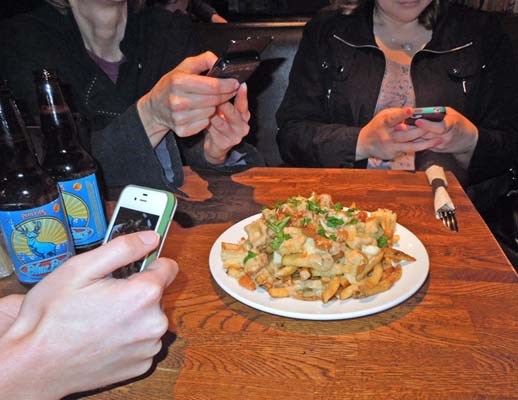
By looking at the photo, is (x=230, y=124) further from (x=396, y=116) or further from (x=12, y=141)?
(x=12, y=141)

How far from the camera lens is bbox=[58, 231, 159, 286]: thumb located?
51cm

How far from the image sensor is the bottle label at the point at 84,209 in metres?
0.87

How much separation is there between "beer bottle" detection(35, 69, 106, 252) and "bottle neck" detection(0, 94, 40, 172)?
0.08 metres

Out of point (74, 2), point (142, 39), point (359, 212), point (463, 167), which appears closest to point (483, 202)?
point (463, 167)

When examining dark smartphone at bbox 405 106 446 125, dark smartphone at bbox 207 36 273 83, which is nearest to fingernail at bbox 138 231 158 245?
dark smartphone at bbox 207 36 273 83

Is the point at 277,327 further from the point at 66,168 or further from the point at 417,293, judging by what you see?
the point at 66,168

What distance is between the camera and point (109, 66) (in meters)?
1.56

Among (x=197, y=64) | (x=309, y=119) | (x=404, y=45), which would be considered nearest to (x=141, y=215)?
(x=197, y=64)

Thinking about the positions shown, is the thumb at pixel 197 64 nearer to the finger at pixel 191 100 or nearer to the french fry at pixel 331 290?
the finger at pixel 191 100

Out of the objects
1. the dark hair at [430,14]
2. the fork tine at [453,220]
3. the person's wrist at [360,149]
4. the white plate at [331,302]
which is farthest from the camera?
the dark hair at [430,14]

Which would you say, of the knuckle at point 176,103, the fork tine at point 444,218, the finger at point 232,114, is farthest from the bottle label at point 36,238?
the fork tine at point 444,218

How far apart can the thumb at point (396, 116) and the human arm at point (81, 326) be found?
989mm

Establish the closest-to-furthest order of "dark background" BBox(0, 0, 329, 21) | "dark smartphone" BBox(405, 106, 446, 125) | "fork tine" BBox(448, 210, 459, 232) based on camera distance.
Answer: "fork tine" BBox(448, 210, 459, 232), "dark smartphone" BBox(405, 106, 446, 125), "dark background" BBox(0, 0, 329, 21)

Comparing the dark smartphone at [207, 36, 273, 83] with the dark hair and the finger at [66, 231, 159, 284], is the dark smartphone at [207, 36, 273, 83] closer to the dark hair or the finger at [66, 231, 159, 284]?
the finger at [66, 231, 159, 284]
